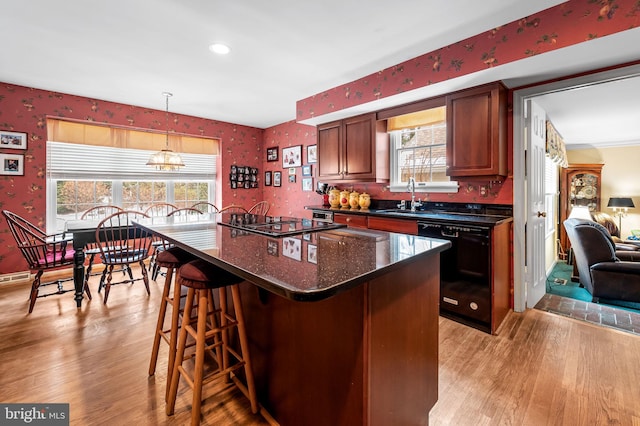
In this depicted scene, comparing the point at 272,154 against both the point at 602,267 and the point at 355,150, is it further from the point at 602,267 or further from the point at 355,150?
the point at 602,267

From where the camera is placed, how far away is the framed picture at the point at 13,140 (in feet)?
11.4

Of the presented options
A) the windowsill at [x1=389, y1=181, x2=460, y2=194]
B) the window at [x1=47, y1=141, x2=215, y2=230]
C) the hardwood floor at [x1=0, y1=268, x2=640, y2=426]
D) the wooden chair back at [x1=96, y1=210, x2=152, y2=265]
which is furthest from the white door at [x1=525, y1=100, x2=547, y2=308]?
the window at [x1=47, y1=141, x2=215, y2=230]

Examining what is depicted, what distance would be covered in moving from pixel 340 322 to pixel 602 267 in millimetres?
3769

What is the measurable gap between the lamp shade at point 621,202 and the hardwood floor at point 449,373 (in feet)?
15.3

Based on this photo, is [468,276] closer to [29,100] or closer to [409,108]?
[409,108]

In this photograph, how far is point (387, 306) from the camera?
3.69 feet

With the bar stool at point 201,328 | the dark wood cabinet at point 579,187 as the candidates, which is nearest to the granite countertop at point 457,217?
the bar stool at point 201,328

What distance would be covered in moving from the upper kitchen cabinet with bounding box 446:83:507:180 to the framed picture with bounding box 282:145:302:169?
9.04 feet

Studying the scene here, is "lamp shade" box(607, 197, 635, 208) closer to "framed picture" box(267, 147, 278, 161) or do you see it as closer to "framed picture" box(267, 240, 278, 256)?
"framed picture" box(267, 147, 278, 161)

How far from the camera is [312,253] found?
122 cm

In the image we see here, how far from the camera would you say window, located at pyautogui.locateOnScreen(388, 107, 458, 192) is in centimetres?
330

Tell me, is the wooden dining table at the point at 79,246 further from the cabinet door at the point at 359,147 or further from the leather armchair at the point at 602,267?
the leather armchair at the point at 602,267

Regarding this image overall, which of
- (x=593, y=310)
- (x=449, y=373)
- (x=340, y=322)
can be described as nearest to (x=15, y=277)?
(x=340, y=322)

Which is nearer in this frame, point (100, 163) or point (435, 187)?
point (435, 187)
